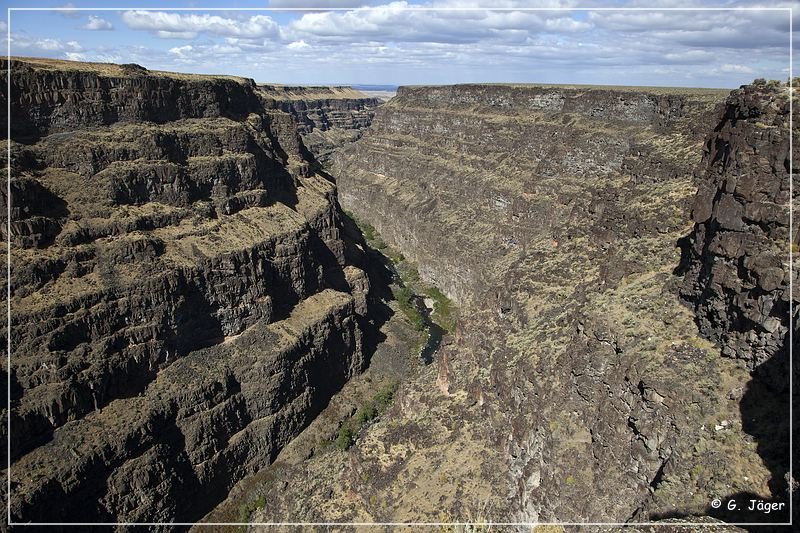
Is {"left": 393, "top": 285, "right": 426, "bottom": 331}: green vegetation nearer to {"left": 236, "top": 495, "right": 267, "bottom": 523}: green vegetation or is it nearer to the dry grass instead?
{"left": 236, "top": 495, "right": 267, "bottom": 523}: green vegetation

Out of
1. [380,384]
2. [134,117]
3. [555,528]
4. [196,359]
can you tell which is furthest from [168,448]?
[134,117]

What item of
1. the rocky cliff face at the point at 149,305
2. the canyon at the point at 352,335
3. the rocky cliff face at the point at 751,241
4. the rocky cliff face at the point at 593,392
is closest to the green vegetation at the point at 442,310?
the canyon at the point at 352,335

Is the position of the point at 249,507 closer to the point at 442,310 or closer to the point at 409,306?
the point at 409,306

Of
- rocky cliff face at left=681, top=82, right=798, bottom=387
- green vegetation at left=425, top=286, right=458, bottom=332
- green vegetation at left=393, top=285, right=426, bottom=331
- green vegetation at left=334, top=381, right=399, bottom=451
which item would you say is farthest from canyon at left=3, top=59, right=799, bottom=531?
green vegetation at left=393, top=285, right=426, bottom=331

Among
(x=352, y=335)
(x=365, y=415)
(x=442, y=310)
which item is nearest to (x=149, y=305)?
(x=365, y=415)

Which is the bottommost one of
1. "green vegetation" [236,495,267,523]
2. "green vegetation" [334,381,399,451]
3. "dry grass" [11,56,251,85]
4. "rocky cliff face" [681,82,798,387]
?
"green vegetation" [236,495,267,523]

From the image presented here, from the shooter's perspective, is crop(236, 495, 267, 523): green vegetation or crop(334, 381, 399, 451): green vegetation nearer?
crop(236, 495, 267, 523): green vegetation
